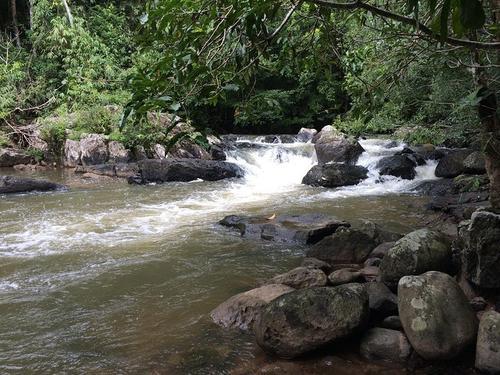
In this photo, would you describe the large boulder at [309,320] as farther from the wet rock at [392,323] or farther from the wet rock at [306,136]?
the wet rock at [306,136]

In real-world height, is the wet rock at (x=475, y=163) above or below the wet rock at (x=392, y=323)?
above

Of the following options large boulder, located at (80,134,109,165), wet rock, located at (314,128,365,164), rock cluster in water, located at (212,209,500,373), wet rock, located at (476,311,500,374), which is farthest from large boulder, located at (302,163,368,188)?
wet rock, located at (476,311,500,374)

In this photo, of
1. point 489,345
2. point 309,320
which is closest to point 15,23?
point 309,320

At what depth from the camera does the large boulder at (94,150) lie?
49.8ft

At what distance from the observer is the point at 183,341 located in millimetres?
4219

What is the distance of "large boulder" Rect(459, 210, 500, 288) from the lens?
163 inches

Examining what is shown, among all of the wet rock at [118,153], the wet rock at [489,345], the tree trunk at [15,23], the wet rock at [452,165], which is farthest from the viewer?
the tree trunk at [15,23]

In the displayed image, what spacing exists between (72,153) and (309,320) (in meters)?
13.8

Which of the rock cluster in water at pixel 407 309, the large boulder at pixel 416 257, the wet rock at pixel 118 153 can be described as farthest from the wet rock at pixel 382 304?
the wet rock at pixel 118 153

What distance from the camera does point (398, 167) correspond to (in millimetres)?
12742

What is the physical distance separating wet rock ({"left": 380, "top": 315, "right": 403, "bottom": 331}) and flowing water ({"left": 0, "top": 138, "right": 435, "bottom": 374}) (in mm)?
1136

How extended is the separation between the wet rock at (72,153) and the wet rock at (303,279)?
12.1 m

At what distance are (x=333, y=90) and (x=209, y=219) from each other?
41.4ft

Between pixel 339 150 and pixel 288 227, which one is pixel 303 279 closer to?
pixel 288 227
